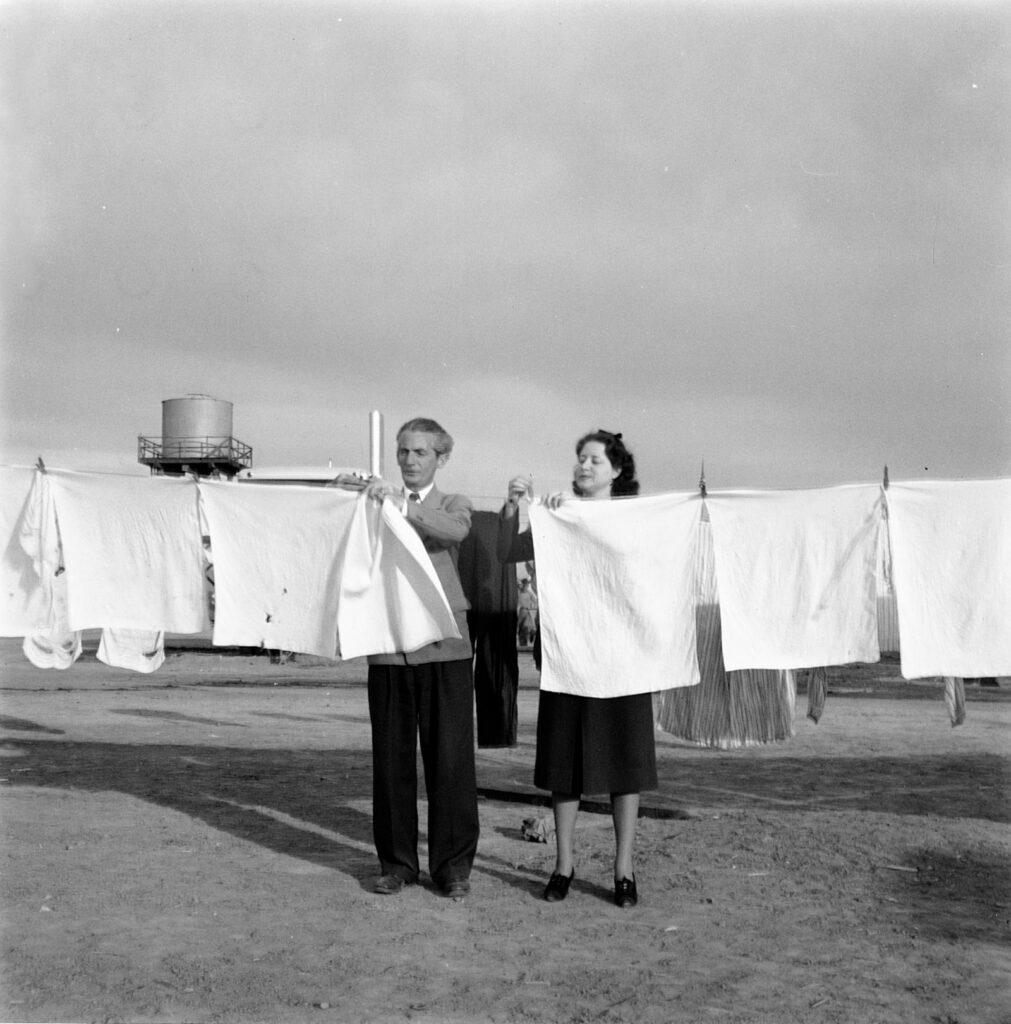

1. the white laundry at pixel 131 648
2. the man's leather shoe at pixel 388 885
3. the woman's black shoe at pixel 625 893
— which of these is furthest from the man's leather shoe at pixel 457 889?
the white laundry at pixel 131 648

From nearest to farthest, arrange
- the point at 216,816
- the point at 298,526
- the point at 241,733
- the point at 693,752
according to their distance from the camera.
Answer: the point at 298,526 → the point at 216,816 → the point at 693,752 → the point at 241,733

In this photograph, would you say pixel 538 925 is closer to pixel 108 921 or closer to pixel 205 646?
pixel 108 921

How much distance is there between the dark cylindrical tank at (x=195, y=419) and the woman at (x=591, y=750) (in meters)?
26.0

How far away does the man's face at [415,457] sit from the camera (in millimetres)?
5375

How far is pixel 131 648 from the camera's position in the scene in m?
7.62

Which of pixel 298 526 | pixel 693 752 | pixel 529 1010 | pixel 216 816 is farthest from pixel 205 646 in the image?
pixel 529 1010

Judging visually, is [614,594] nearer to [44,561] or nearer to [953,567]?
[953,567]

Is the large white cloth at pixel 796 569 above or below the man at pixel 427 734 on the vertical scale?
above

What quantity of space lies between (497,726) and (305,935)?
79.0 inches

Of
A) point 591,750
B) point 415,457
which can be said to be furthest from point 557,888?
point 415,457

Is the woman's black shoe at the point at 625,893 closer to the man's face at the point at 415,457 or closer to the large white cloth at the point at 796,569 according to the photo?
the large white cloth at the point at 796,569

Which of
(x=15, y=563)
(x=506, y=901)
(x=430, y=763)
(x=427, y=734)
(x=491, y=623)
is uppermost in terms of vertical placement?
(x=15, y=563)

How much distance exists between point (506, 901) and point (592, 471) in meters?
2.13

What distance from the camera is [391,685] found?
5309 millimetres
